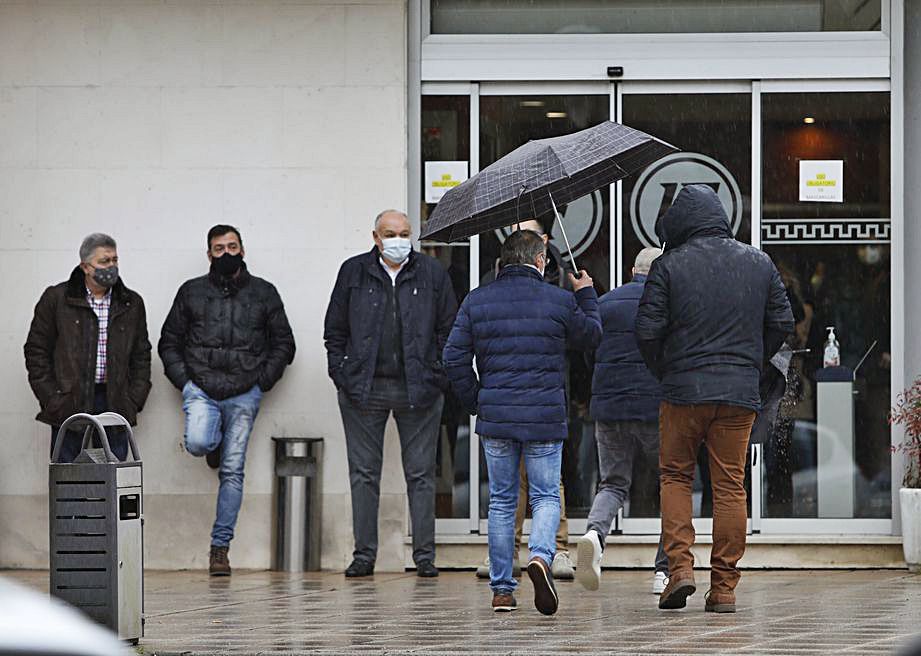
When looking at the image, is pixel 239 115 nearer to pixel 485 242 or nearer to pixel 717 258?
pixel 485 242

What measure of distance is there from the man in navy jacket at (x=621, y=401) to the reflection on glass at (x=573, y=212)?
74.2 inches

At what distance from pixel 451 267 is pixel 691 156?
1.81 metres

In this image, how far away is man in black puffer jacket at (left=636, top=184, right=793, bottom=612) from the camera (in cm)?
775

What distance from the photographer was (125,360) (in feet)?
33.8

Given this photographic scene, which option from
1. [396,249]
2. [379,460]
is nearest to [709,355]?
[396,249]

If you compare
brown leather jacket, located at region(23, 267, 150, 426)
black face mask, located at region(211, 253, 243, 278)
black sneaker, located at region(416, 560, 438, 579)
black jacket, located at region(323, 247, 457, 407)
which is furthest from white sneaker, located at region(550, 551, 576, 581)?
brown leather jacket, located at region(23, 267, 150, 426)

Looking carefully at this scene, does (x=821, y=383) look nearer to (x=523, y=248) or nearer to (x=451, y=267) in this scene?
(x=451, y=267)

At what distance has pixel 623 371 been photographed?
28.9 ft

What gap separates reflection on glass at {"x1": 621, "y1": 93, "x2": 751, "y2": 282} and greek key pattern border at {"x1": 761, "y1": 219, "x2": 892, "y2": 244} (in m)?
0.27

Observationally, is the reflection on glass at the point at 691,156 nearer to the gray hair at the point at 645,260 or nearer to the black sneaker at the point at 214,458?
the gray hair at the point at 645,260

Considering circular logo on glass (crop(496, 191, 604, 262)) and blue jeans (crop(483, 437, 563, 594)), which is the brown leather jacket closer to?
circular logo on glass (crop(496, 191, 604, 262))

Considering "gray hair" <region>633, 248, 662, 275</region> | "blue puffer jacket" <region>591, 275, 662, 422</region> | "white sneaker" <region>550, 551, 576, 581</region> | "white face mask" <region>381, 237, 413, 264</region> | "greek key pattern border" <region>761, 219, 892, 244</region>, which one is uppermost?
"greek key pattern border" <region>761, 219, 892, 244</region>

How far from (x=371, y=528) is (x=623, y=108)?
11.0 ft

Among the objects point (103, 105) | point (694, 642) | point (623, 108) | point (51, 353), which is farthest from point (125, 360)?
point (694, 642)
